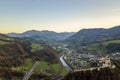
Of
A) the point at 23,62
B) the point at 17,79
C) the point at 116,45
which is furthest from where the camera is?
the point at 116,45

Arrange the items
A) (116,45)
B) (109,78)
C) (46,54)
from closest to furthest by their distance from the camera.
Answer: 1. (109,78)
2. (46,54)
3. (116,45)

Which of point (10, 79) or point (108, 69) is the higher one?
point (108, 69)

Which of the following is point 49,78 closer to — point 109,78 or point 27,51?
point 109,78

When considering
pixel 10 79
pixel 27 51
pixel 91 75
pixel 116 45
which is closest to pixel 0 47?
pixel 27 51

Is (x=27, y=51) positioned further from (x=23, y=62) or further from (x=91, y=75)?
(x=91, y=75)

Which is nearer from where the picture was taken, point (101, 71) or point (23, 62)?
point (101, 71)

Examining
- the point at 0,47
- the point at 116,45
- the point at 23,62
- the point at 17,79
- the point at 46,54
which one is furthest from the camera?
the point at 116,45

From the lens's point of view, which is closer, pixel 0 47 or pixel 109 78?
pixel 109 78

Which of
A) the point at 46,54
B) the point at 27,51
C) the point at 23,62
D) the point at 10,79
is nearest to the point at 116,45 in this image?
the point at 46,54

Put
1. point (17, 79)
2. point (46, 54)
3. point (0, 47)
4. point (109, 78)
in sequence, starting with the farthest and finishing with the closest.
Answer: point (46, 54)
point (0, 47)
point (17, 79)
point (109, 78)
